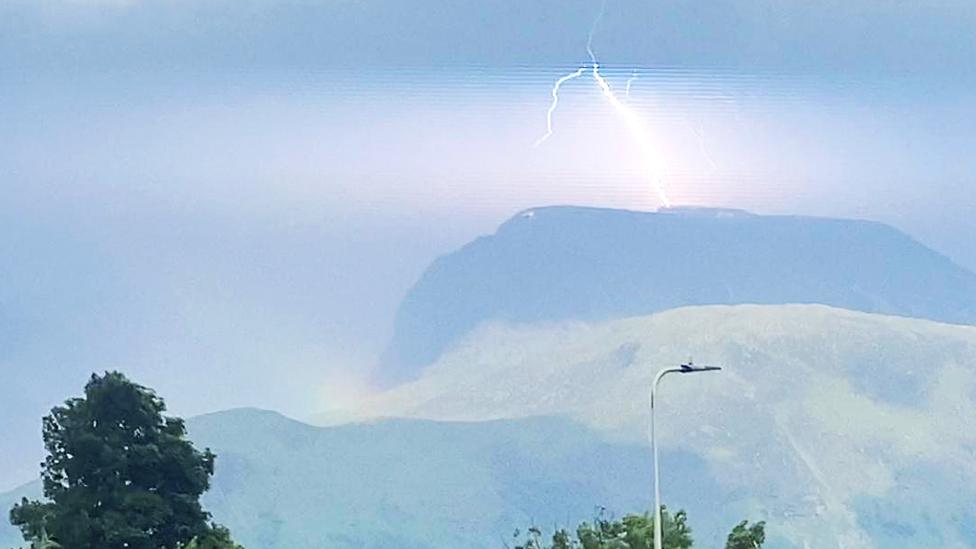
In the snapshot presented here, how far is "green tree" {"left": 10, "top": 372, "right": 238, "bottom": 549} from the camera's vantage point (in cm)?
3472

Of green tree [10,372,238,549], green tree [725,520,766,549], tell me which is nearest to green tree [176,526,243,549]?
green tree [10,372,238,549]

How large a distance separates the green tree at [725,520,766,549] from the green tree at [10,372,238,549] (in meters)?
10.3

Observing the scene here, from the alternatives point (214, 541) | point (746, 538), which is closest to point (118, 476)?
point (214, 541)

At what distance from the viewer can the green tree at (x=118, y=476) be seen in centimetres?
3472

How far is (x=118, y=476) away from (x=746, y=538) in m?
12.4

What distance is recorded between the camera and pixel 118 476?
3553cm

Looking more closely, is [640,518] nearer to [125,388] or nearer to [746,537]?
[746,537]

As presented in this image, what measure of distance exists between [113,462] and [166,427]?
1.68 m

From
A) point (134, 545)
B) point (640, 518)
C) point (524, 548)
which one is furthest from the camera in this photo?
point (524, 548)

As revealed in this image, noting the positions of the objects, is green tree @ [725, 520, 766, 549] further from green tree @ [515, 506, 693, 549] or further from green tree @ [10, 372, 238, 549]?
green tree @ [10, 372, 238, 549]

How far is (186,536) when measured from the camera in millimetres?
35719

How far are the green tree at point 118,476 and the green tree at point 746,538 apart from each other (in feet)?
33.7

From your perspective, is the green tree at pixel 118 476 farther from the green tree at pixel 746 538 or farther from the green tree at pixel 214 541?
the green tree at pixel 746 538

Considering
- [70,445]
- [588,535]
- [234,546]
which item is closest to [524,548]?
[588,535]
